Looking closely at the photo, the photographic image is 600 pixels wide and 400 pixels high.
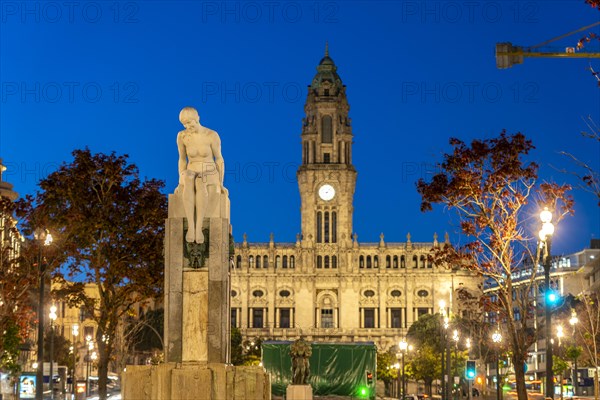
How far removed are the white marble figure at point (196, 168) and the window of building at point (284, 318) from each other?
5482 inches

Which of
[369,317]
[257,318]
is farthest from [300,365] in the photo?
[369,317]

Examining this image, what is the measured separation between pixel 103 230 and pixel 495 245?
574 inches

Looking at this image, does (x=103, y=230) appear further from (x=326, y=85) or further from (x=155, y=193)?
(x=326, y=85)

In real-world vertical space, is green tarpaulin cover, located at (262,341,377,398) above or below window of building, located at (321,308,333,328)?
below

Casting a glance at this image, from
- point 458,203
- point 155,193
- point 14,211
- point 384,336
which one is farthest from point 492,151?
point 384,336

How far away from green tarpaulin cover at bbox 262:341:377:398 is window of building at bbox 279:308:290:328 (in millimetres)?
104748

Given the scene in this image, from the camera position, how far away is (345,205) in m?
160

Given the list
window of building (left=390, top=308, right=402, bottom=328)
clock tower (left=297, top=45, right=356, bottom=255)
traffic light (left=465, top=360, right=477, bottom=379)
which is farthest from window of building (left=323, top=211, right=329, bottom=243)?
traffic light (left=465, top=360, right=477, bottom=379)

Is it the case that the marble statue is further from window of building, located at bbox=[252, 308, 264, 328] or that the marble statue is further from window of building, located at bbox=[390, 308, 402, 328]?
window of building, located at bbox=[390, 308, 402, 328]

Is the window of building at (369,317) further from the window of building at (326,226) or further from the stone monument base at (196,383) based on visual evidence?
the stone monument base at (196,383)

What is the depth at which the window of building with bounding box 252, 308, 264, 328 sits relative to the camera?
520 feet

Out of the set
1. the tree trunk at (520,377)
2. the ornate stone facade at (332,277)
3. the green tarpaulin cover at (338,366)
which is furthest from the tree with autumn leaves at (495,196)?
the ornate stone facade at (332,277)

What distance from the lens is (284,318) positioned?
159 metres

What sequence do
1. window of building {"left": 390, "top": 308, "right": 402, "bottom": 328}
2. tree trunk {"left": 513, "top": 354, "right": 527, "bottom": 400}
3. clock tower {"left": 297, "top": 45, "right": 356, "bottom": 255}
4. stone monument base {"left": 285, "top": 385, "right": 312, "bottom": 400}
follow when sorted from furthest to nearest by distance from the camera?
clock tower {"left": 297, "top": 45, "right": 356, "bottom": 255}
window of building {"left": 390, "top": 308, "right": 402, "bottom": 328}
stone monument base {"left": 285, "top": 385, "right": 312, "bottom": 400}
tree trunk {"left": 513, "top": 354, "right": 527, "bottom": 400}
